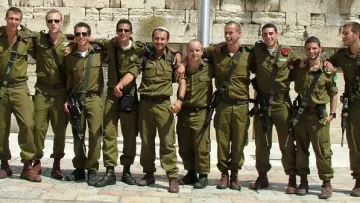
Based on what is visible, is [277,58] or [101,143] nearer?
[277,58]

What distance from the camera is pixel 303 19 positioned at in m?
11.8

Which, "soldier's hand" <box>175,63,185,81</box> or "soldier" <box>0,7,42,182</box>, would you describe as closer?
"soldier's hand" <box>175,63,185,81</box>

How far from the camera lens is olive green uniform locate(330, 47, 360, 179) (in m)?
6.18

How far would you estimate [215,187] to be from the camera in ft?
21.1

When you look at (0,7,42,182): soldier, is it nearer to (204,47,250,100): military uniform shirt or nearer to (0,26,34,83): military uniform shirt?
(0,26,34,83): military uniform shirt

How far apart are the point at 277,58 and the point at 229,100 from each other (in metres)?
0.81

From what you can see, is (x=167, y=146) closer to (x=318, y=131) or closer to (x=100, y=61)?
(x=100, y=61)

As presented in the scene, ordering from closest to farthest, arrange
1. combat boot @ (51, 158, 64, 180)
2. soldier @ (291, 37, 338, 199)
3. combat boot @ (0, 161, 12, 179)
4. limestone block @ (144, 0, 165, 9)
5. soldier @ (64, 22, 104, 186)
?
soldier @ (291, 37, 338, 199)
soldier @ (64, 22, 104, 186)
combat boot @ (0, 161, 12, 179)
combat boot @ (51, 158, 64, 180)
limestone block @ (144, 0, 165, 9)

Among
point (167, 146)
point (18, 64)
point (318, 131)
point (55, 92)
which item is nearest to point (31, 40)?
point (18, 64)

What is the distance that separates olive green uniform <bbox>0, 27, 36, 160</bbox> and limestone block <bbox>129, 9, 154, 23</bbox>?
5.44m

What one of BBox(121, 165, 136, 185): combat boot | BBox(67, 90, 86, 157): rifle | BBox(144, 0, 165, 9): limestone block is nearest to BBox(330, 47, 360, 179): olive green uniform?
BBox(121, 165, 136, 185): combat boot

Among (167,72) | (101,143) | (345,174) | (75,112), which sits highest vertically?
(167,72)

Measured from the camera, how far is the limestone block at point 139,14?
11719 mm

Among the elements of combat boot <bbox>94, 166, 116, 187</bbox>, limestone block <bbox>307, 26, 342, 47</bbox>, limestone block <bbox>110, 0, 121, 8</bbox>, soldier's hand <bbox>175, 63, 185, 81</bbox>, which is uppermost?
limestone block <bbox>110, 0, 121, 8</bbox>
